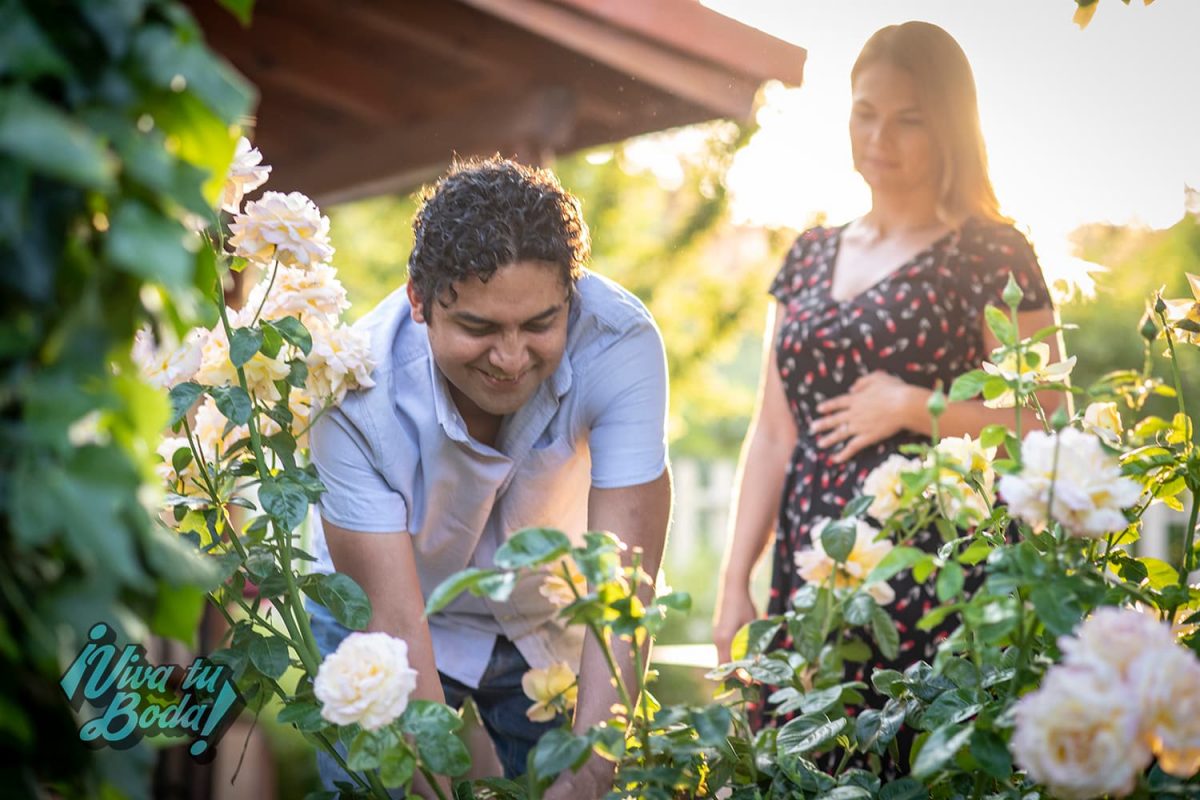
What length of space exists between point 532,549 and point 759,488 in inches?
62.6

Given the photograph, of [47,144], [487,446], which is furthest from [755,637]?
[47,144]

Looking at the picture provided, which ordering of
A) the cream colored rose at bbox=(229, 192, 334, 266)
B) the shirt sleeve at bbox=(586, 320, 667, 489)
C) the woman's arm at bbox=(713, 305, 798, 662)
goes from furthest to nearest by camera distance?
1. the woman's arm at bbox=(713, 305, 798, 662)
2. the shirt sleeve at bbox=(586, 320, 667, 489)
3. the cream colored rose at bbox=(229, 192, 334, 266)

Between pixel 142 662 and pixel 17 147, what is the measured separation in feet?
2.60

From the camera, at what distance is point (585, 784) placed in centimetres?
145

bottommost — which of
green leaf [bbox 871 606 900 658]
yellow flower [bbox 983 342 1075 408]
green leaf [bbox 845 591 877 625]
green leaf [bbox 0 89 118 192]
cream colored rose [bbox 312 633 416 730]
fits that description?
cream colored rose [bbox 312 633 416 730]

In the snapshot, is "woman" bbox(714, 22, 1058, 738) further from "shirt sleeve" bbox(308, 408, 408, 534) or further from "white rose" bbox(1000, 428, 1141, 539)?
"white rose" bbox(1000, 428, 1141, 539)

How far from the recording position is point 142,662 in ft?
4.09

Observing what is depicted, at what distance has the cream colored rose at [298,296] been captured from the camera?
1.43 m

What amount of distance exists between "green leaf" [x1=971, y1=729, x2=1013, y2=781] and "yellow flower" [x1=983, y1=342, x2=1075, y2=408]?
32 cm

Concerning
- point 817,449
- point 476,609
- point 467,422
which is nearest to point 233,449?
point 467,422

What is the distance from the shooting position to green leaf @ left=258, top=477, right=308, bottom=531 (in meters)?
1.29

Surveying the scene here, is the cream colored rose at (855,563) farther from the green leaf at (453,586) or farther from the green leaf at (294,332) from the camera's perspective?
the green leaf at (294,332)

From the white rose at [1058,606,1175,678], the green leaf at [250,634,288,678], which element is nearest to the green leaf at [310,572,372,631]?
the green leaf at [250,634,288,678]

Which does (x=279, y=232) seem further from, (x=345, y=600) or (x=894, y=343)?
(x=894, y=343)
